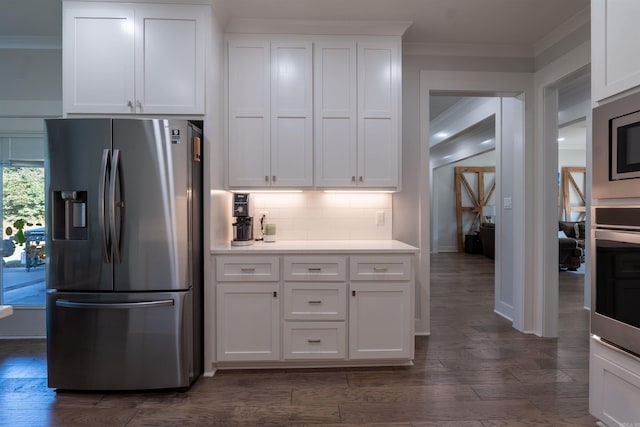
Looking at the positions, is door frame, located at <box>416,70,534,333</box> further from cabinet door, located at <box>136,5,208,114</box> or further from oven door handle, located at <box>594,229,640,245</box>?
cabinet door, located at <box>136,5,208,114</box>

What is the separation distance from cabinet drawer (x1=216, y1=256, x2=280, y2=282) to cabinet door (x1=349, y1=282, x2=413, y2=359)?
2.00ft

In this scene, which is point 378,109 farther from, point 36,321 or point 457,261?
point 457,261

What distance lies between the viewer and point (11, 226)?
3.52 meters

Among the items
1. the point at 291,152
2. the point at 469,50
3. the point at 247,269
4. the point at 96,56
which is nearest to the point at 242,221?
the point at 247,269

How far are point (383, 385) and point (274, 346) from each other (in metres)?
0.82

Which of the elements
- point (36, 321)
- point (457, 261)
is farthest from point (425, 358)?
point (457, 261)

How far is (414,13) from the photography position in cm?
287

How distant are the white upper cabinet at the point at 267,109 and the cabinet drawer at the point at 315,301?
2.90 ft

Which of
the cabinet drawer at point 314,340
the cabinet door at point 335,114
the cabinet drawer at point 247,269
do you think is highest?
the cabinet door at point 335,114

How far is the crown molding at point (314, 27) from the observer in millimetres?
2936

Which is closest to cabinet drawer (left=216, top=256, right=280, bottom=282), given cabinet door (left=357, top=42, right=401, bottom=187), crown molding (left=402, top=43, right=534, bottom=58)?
cabinet door (left=357, top=42, right=401, bottom=187)

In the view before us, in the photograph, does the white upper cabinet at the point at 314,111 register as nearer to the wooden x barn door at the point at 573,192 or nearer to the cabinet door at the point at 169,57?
→ the cabinet door at the point at 169,57

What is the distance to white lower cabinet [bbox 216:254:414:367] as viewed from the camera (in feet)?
8.68

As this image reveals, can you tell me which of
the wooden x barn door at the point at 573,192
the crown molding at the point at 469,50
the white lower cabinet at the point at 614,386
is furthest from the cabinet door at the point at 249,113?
the wooden x barn door at the point at 573,192
